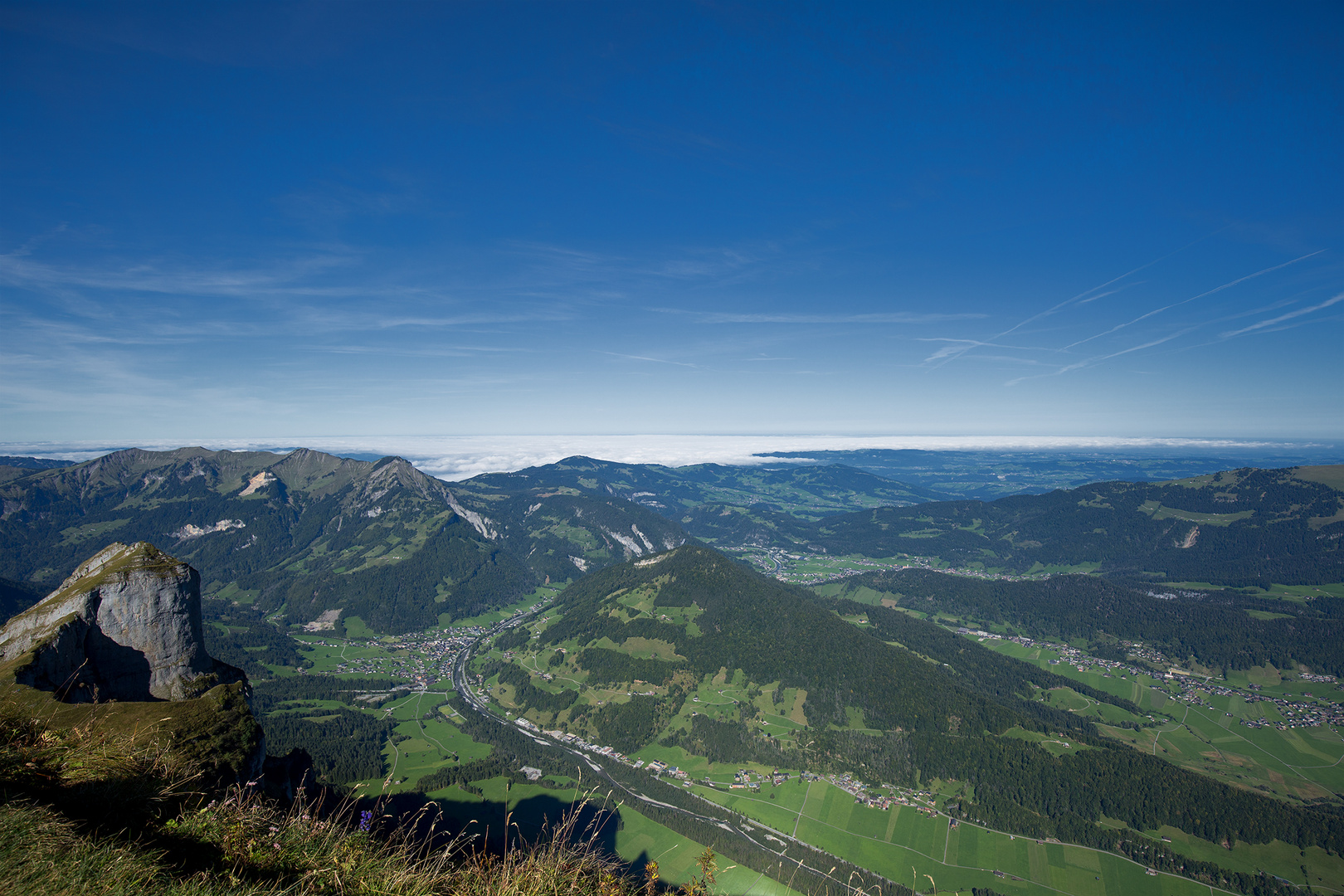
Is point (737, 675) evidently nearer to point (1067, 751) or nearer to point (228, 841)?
point (1067, 751)

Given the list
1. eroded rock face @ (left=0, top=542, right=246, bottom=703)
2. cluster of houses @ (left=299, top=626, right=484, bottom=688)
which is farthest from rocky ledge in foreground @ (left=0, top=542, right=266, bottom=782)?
cluster of houses @ (left=299, top=626, right=484, bottom=688)

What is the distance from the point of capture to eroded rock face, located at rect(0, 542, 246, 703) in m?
37.7

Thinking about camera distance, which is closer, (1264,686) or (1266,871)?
(1266,871)

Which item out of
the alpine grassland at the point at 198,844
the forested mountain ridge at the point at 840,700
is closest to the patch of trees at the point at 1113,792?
the forested mountain ridge at the point at 840,700

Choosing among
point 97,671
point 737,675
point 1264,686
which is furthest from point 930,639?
point 97,671

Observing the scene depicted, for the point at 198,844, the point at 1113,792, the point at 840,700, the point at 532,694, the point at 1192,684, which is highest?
the point at 198,844

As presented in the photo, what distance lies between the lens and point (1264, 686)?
457 feet

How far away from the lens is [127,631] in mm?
40719

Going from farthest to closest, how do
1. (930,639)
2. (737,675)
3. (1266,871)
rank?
(930,639)
(737,675)
(1266,871)

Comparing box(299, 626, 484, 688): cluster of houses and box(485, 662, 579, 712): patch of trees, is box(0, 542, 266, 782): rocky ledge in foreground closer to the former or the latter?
box(485, 662, 579, 712): patch of trees

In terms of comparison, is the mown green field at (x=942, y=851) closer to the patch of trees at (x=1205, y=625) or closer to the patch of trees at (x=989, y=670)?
the patch of trees at (x=989, y=670)

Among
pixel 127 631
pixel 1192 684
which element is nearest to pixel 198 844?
pixel 127 631

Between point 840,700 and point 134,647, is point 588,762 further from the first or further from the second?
point 134,647

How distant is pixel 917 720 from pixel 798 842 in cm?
4761
